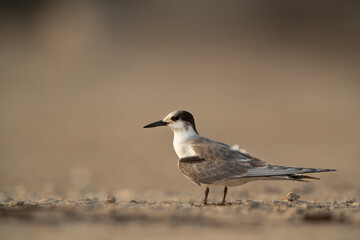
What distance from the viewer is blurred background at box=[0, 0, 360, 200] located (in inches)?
498

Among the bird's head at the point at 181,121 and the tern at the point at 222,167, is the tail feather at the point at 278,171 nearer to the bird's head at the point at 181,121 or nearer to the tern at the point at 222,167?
the tern at the point at 222,167

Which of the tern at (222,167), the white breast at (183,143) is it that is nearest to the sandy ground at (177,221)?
the tern at (222,167)

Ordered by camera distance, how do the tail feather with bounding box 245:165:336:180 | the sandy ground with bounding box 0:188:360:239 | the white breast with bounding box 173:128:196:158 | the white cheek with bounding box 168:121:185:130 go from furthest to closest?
the white cheek with bounding box 168:121:185:130 < the white breast with bounding box 173:128:196:158 < the tail feather with bounding box 245:165:336:180 < the sandy ground with bounding box 0:188:360:239

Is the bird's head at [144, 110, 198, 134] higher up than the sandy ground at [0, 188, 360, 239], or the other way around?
the bird's head at [144, 110, 198, 134]

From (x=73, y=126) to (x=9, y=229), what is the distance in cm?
1310

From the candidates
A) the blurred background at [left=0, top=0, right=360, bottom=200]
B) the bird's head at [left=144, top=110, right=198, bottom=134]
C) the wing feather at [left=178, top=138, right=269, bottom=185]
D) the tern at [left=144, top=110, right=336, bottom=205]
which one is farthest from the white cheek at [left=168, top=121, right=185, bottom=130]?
the blurred background at [left=0, top=0, right=360, bottom=200]

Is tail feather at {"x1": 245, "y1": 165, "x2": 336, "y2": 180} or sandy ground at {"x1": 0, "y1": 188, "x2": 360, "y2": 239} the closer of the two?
A: sandy ground at {"x1": 0, "y1": 188, "x2": 360, "y2": 239}

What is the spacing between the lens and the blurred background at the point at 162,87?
12641 millimetres

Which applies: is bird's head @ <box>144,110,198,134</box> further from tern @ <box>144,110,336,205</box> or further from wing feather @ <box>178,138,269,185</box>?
wing feather @ <box>178,138,269,185</box>

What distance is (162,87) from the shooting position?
24.2 meters

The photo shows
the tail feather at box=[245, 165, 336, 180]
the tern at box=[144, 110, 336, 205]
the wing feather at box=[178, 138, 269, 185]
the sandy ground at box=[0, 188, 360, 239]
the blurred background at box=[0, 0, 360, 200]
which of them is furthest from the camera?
the blurred background at box=[0, 0, 360, 200]

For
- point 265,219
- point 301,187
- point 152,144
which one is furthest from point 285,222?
point 152,144

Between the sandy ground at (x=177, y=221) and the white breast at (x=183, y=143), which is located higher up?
the white breast at (x=183, y=143)

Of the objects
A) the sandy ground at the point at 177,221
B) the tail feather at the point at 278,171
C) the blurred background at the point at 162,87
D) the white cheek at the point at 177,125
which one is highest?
the blurred background at the point at 162,87
